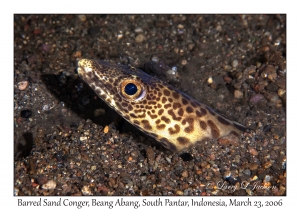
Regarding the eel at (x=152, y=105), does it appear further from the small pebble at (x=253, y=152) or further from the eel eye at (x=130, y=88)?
the small pebble at (x=253, y=152)

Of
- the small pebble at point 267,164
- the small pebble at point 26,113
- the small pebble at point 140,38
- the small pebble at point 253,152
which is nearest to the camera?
the small pebble at point 267,164

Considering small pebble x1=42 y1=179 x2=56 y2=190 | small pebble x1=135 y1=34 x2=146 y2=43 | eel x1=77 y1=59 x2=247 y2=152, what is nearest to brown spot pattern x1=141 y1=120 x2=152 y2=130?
eel x1=77 y1=59 x2=247 y2=152

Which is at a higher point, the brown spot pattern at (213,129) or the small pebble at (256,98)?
the small pebble at (256,98)

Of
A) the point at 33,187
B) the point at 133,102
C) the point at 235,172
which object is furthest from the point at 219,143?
the point at 33,187

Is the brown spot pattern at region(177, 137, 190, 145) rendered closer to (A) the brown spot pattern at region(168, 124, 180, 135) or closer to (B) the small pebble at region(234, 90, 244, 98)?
(A) the brown spot pattern at region(168, 124, 180, 135)

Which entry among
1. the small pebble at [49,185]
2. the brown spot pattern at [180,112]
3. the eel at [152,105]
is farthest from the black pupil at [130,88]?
the small pebble at [49,185]

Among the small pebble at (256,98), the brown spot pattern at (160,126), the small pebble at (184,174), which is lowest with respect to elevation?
the small pebble at (184,174)

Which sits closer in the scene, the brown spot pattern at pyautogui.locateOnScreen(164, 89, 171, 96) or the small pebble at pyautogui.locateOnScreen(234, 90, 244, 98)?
the brown spot pattern at pyautogui.locateOnScreen(164, 89, 171, 96)
